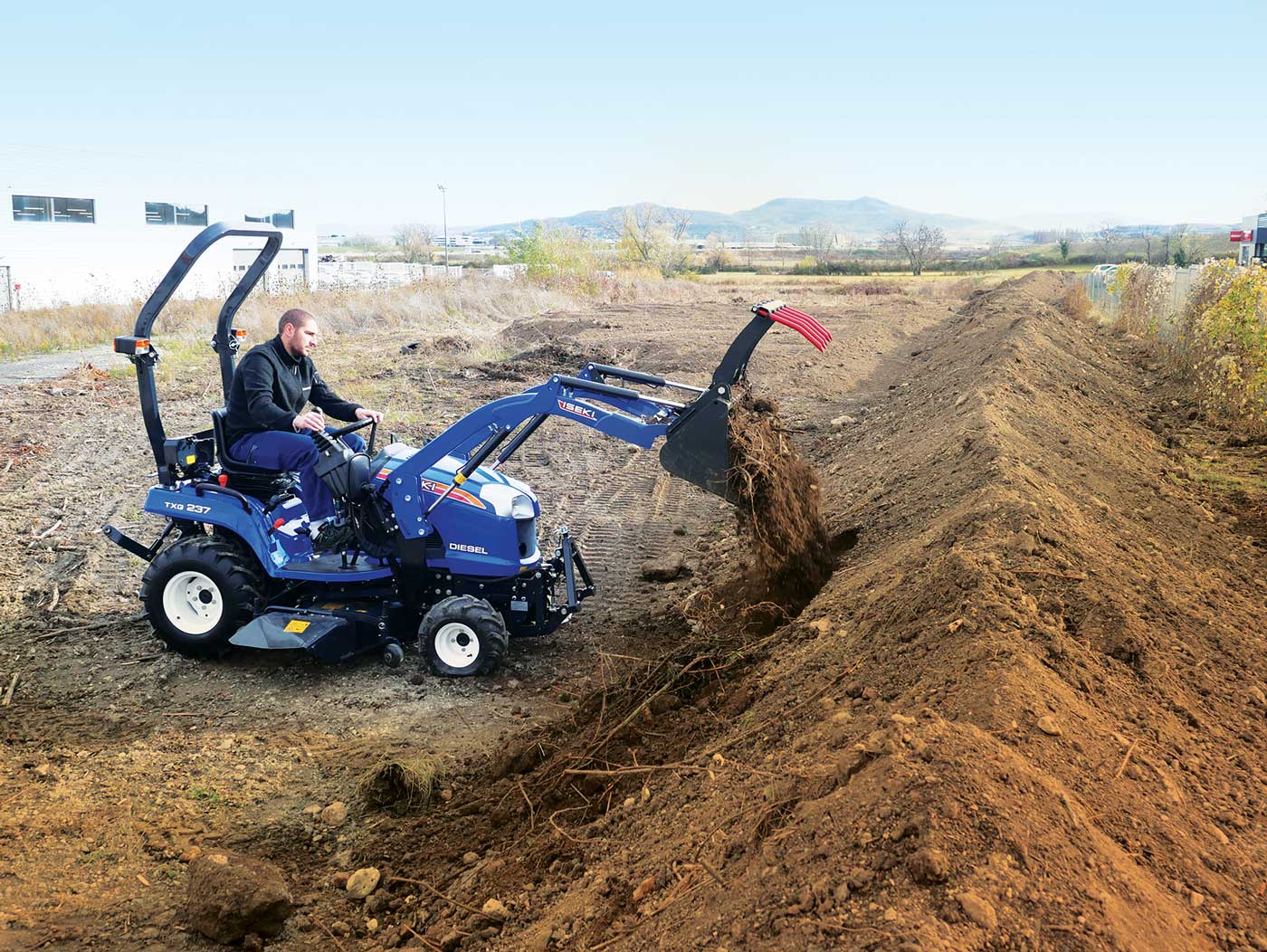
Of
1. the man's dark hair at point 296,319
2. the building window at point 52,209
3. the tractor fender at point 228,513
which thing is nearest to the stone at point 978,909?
the tractor fender at point 228,513

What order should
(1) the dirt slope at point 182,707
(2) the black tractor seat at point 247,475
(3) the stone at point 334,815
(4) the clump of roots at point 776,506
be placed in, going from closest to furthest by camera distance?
(1) the dirt slope at point 182,707 < (3) the stone at point 334,815 < (4) the clump of roots at point 776,506 < (2) the black tractor seat at point 247,475

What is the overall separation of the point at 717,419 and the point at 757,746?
87.9 inches

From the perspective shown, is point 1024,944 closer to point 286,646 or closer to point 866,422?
point 286,646

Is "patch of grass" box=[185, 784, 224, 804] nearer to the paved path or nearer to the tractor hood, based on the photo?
the tractor hood

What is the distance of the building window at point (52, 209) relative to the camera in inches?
1720

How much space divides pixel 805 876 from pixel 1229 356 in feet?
41.9

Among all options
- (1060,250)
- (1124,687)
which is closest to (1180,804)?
(1124,687)

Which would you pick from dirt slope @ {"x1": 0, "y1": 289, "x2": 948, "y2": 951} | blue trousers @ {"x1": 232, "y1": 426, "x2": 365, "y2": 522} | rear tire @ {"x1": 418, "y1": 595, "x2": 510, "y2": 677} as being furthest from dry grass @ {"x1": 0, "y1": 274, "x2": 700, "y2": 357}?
rear tire @ {"x1": 418, "y1": 595, "x2": 510, "y2": 677}

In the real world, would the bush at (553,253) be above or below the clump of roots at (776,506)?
above

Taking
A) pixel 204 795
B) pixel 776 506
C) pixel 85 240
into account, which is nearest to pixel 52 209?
pixel 85 240

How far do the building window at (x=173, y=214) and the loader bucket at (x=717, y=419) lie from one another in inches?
2042

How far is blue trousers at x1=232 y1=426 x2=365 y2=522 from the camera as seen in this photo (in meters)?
6.56

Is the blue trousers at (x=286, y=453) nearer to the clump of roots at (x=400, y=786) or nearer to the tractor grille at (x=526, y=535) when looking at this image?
the tractor grille at (x=526, y=535)

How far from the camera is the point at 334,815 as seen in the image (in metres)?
4.99
